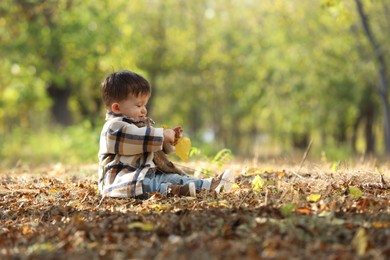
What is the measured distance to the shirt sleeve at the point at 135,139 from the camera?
5.20 m

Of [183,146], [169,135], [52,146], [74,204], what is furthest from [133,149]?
[52,146]

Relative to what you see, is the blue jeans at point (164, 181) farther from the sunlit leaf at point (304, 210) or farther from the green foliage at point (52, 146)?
the green foliage at point (52, 146)

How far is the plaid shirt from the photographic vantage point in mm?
5180

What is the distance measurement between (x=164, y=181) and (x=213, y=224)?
1.68 metres

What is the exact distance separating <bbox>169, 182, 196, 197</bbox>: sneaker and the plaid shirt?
0.94ft

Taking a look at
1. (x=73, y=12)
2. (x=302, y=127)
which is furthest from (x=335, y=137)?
(x=73, y=12)

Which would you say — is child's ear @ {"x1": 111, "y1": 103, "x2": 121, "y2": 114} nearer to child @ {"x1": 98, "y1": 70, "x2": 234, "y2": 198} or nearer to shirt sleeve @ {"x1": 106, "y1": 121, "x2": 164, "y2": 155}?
child @ {"x1": 98, "y1": 70, "x2": 234, "y2": 198}

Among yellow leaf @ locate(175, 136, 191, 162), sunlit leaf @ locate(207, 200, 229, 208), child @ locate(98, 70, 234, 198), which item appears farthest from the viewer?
yellow leaf @ locate(175, 136, 191, 162)

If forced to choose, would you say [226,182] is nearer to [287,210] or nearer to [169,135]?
[169,135]

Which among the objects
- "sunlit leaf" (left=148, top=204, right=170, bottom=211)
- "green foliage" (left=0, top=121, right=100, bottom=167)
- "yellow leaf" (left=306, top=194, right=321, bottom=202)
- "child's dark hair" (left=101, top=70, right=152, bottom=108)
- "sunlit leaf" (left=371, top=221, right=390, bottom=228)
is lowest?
Result: "green foliage" (left=0, top=121, right=100, bottom=167)

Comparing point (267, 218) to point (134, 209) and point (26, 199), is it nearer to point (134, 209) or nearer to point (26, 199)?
point (134, 209)

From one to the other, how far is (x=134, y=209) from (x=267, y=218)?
1239 millimetres

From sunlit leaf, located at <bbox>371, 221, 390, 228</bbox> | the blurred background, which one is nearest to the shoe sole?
sunlit leaf, located at <bbox>371, 221, 390, 228</bbox>

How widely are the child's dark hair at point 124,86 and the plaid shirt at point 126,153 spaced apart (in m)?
0.19
